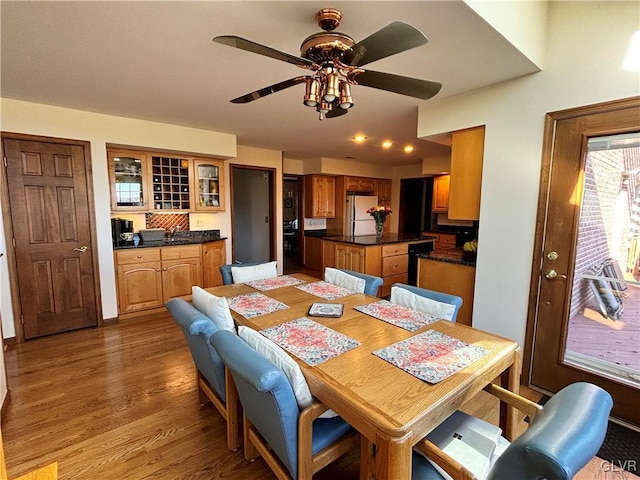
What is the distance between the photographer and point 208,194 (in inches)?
173

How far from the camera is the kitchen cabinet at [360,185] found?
644cm

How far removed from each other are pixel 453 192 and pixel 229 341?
237 centimetres

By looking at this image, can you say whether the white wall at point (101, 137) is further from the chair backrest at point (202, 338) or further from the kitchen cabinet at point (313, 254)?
the kitchen cabinet at point (313, 254)

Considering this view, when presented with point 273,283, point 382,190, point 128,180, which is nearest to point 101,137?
point 128,180

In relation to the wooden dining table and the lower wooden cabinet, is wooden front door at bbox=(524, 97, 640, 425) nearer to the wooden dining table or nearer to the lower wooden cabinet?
the wooden dining table

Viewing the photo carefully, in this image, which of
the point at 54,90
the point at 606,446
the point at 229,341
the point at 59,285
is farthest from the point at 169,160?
the point at 606,446

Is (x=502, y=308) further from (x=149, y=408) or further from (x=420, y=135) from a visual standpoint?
(x=149, y=408)

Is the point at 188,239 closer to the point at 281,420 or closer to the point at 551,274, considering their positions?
the point at 281,420

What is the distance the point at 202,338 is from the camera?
5.30 ft

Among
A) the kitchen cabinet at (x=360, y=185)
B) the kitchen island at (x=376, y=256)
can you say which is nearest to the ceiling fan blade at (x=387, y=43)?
the kitchen island at (x=376, y=256)

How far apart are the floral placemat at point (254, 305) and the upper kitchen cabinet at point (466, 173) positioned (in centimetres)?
183

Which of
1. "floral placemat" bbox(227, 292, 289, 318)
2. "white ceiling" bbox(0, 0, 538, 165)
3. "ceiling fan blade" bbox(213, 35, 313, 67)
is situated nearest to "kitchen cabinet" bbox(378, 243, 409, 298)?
"white ceiling" bbox(0, 0, 538, 165)

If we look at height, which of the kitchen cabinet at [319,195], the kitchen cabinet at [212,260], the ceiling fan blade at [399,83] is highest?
the ceiling fan blade at [399,83]

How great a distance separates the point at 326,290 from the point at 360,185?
15.2ft
